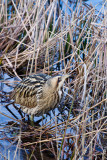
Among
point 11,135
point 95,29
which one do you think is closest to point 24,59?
point 95,29

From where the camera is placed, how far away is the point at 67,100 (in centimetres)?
406

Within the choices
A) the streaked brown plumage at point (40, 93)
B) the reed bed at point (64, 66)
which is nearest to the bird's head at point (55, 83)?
the streaked brown plumage at point (40, 93)

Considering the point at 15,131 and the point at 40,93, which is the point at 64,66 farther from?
the point at 15,131

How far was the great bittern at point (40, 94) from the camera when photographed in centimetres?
347

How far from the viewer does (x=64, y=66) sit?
428 centimetres

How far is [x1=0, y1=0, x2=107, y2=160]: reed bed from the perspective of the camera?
10.3 ft

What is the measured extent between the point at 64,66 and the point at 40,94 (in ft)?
2.78

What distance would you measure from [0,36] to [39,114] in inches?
68.5

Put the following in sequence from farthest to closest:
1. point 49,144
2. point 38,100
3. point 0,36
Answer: point 0,36 → point 38,100 → point 49,144

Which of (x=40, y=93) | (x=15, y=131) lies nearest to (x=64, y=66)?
(x=40, y=93)

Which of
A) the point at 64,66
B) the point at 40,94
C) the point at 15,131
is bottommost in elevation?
the point at 15,131

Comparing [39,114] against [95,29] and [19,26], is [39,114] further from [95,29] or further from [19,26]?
[19,26]

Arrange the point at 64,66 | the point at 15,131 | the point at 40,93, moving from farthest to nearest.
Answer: the point at 64,66 < the point at 40,93 < the point at 15,131

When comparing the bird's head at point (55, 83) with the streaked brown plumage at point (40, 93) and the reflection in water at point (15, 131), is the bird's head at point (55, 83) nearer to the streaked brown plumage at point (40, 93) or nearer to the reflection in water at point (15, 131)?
the streaked brown plumage at point (40, 93)
